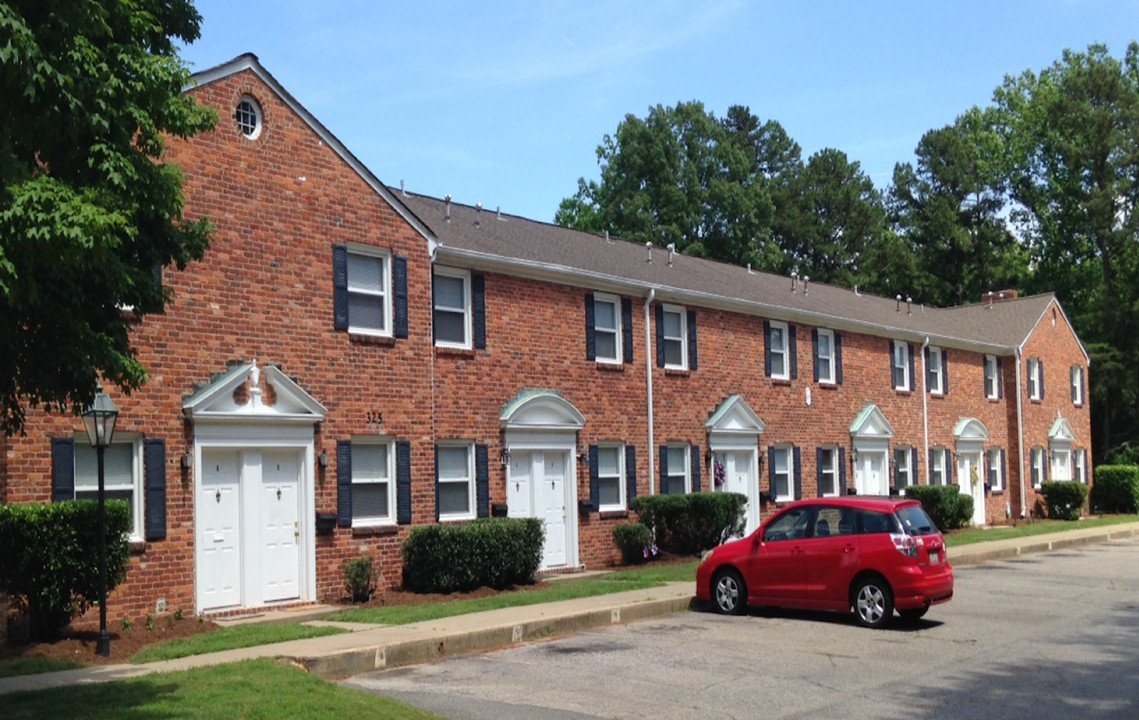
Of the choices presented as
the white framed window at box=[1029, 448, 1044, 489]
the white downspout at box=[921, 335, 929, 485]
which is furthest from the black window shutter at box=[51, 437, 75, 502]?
the white framed window at box=[1029, 448, 1044, 489]

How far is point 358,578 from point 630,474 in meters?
7.75

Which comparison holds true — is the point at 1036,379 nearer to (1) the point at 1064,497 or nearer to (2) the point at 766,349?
(1) the point at 1064,497

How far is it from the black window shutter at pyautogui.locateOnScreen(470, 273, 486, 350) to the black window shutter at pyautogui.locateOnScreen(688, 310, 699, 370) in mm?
6576

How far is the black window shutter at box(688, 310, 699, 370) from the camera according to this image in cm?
2617

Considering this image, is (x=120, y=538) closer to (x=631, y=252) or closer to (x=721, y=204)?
(x=631, y=252)

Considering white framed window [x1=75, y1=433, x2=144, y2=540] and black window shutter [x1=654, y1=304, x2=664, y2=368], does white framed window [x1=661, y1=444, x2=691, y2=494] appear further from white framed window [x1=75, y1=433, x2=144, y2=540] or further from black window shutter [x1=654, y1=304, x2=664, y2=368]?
white framed window [x1=75, y1=433, x2=144, y2=540]

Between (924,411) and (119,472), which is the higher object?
(924,411)

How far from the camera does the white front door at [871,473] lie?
32.0m

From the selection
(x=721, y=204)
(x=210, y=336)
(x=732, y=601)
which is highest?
(x=721, y=204)

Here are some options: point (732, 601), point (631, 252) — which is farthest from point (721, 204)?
point (732, 601)

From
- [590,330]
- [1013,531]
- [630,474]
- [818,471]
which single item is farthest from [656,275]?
[1013,531]

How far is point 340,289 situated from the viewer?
1836 cm

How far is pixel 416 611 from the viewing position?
16156mm

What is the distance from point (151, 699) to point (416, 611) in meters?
6.38
